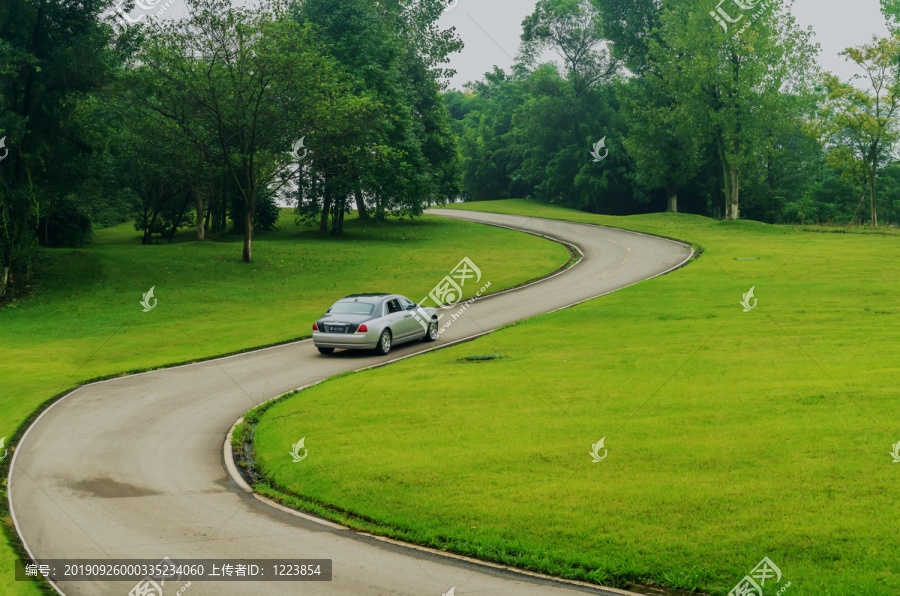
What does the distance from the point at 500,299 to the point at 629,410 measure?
65.9 feet

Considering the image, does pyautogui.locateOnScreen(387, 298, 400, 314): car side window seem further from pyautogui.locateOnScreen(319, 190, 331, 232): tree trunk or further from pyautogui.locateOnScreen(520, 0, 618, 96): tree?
pyautogui.locateOnScreen(520, 0, 618, 96): tree

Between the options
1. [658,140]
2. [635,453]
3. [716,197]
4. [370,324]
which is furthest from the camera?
[716,197]

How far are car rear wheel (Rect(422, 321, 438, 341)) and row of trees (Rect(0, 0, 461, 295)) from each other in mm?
21149

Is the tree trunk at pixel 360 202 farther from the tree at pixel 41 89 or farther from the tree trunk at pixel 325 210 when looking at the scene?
the tree at pixel 41 89

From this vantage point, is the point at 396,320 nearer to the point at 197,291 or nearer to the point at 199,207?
the point at 197,291

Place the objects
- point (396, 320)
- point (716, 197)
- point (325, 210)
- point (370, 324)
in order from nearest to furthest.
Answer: point (370, 324)
point (396, 320)
point (325, 210)
point (716, 197)

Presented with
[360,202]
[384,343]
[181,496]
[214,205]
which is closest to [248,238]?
[360,202]

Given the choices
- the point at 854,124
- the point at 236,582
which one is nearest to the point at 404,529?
the point at 236,582

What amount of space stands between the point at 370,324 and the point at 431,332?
3.32m

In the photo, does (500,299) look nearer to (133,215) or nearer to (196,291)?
(196,291)

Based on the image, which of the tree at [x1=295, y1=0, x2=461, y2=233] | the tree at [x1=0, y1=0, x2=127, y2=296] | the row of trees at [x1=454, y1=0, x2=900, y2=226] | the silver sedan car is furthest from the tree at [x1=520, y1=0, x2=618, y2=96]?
the silver sedan car

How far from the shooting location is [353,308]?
23.1 metres

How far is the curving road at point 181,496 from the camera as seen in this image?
308 inches

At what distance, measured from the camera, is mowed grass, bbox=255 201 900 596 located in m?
7.93
